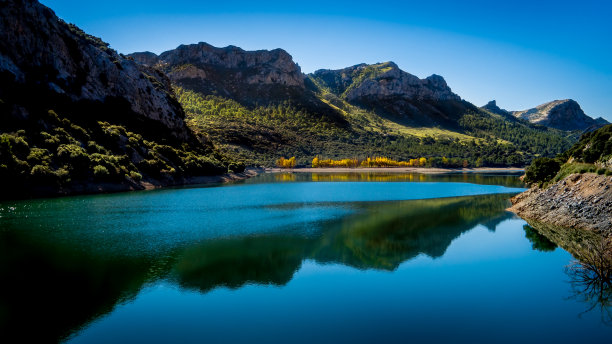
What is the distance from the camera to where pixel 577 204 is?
34812mm

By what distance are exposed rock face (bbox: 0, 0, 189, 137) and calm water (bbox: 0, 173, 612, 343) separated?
137 feet

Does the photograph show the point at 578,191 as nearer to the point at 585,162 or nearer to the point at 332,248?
the point at 585,162

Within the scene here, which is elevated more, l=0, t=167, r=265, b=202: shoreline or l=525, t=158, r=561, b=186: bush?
l=525, t=158, r=561, b=186: bush

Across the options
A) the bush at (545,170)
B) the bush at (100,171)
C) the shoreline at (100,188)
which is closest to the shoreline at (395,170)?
the shoreline at (100,188)

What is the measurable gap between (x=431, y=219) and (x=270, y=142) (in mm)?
139599

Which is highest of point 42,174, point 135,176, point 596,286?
point 42,174

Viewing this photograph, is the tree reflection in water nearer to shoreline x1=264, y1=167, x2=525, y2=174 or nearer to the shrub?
the shrub

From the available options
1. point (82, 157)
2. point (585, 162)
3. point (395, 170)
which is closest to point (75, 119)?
point (82, 157)

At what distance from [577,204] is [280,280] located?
96.8 feet

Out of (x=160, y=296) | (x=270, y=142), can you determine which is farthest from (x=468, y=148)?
Answer: (x=160, y=296)

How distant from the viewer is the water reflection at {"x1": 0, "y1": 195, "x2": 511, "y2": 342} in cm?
1759

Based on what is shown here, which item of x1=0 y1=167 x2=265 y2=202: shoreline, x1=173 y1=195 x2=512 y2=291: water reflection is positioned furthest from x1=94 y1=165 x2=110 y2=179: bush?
x1=173 y1=195 x2=512 y2=291: water reflection

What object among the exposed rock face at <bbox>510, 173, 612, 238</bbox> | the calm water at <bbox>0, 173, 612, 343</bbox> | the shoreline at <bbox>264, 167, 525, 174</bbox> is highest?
the exposed rock face at <bbox>510, 173, 612, 238</bbox>

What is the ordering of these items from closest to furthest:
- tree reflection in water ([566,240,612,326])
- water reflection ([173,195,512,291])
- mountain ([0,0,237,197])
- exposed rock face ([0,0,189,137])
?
1. tree reflection in water ([566,240,612,326])
2. water reflection ([173,195,512,291])
3. mountain ([0,0,237,197])
4. exposed rock face ([0,0,189,137])
